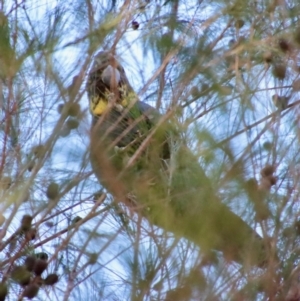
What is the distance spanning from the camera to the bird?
67.3 inches

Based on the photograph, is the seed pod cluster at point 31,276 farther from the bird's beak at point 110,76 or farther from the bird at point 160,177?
the bird's beak at point 110,76

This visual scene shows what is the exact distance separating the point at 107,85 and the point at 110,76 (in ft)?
0.57

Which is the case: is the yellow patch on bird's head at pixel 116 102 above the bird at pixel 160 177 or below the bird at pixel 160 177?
above

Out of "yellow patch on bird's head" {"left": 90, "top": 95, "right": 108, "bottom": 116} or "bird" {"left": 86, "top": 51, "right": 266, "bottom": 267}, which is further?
"yellow patch on bird's head" {"left": 90, "top": 95, "right": 108, "bottom": 116}

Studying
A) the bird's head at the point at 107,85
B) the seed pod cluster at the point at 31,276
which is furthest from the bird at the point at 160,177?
the seed pod cluster at the point at 31,276

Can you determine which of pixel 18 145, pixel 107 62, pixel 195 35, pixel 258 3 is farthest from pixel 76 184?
pixel 258 3

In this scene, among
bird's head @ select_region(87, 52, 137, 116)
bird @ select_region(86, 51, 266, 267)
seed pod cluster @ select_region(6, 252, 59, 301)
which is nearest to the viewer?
bird @ select_region(86, 51, 266, 267)

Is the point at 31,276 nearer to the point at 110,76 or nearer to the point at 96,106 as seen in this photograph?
the point at 96,106

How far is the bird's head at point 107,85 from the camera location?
6.67 feet

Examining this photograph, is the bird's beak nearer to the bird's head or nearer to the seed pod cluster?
the bird's head

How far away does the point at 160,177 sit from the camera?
189 cm

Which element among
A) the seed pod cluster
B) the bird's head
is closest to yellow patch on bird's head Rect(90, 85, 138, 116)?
the bird's head

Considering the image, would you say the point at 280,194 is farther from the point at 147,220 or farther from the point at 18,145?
the point at 18,145

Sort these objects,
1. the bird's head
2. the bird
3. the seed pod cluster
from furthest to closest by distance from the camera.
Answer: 1. the bird's head
2. the seed pod cluster
3. the bird
